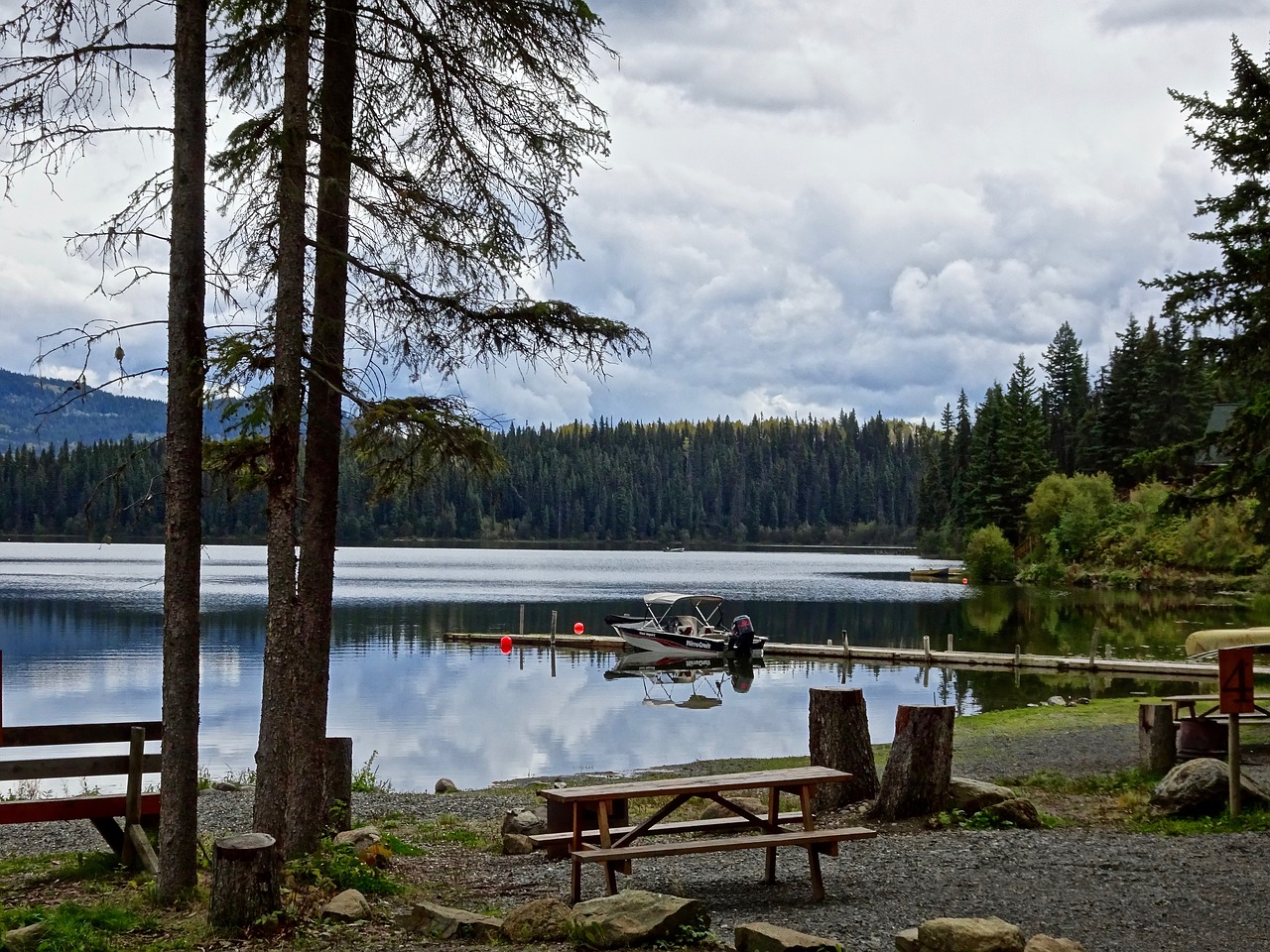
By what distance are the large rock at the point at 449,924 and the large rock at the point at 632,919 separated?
0.49 meters

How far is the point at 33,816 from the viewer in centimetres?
766

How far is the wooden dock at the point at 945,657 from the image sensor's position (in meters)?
28.8

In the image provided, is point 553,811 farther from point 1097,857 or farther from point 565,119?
point 565,119

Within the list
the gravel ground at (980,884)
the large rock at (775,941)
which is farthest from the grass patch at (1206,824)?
the large rock at (775,941)

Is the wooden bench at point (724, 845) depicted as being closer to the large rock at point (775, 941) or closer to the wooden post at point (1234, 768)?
the large rock at point (775, 941)

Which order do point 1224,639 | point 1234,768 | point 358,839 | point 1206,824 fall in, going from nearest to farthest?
1. point 358,839
2. point 1206,824
3. point 1234,768
4. point 1224,639

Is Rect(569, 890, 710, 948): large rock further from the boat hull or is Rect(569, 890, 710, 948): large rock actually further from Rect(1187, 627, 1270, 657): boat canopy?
the boat hull

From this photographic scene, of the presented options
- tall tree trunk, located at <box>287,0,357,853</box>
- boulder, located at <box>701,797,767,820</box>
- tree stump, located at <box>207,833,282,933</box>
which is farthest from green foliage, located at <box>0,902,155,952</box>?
boulder, located at <box>701,797,767,820</box>

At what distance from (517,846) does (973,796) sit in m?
3.81

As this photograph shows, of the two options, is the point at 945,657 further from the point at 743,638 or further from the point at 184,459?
the point at 184,459

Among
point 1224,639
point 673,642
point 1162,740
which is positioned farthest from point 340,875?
point 673,642

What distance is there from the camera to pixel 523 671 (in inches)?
1284

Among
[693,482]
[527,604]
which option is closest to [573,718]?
[527,604]

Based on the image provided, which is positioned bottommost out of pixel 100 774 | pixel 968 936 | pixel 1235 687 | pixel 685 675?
pixel 685 675
